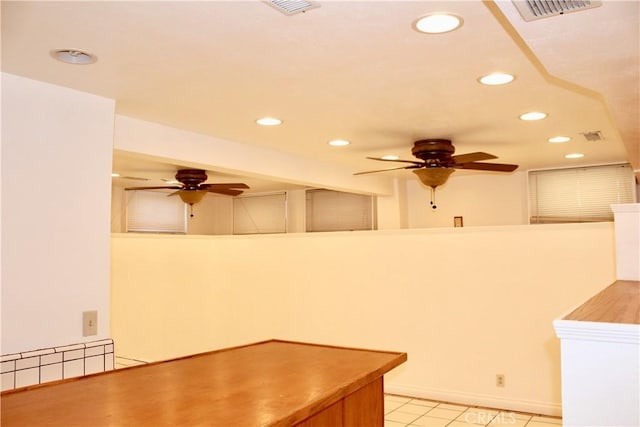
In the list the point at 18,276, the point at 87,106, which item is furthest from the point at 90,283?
the point at 87,106

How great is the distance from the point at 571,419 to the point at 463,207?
5898mm

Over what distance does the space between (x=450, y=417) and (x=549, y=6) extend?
11.2 ft

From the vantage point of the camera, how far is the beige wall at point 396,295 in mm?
4199

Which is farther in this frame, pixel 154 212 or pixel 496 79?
pixel 154 212

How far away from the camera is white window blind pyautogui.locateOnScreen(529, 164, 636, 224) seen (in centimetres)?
598

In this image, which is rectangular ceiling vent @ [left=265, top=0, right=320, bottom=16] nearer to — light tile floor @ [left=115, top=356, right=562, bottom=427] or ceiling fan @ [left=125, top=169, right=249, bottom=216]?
light tile floor @ [left=115, top=356, right=562, bottom=427]

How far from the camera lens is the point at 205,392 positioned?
69.1 inches

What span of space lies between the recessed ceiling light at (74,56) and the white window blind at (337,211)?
5418mm

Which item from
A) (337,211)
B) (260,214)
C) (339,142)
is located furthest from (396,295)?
(260,214)

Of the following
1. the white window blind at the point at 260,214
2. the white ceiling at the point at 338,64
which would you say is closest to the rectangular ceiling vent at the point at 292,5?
the white ceiling at the point at 338,64

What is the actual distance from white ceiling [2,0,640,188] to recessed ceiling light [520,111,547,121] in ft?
0.18

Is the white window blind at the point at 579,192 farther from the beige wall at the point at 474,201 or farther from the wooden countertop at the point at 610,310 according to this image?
the wooden countertop at the point at 610,310

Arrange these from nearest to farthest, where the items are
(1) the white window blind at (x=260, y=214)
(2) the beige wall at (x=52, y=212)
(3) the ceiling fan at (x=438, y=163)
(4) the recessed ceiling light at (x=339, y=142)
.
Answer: (2) the beige wall at (x=52, y=212)
(4) the recessed ceiling light at (x=339, y=142)
(3) the ceiling fan at (x=438, y=163)
(1) the white window blind at (x=260, y=214)

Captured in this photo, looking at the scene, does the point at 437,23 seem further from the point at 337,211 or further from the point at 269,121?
the point at 337,211
